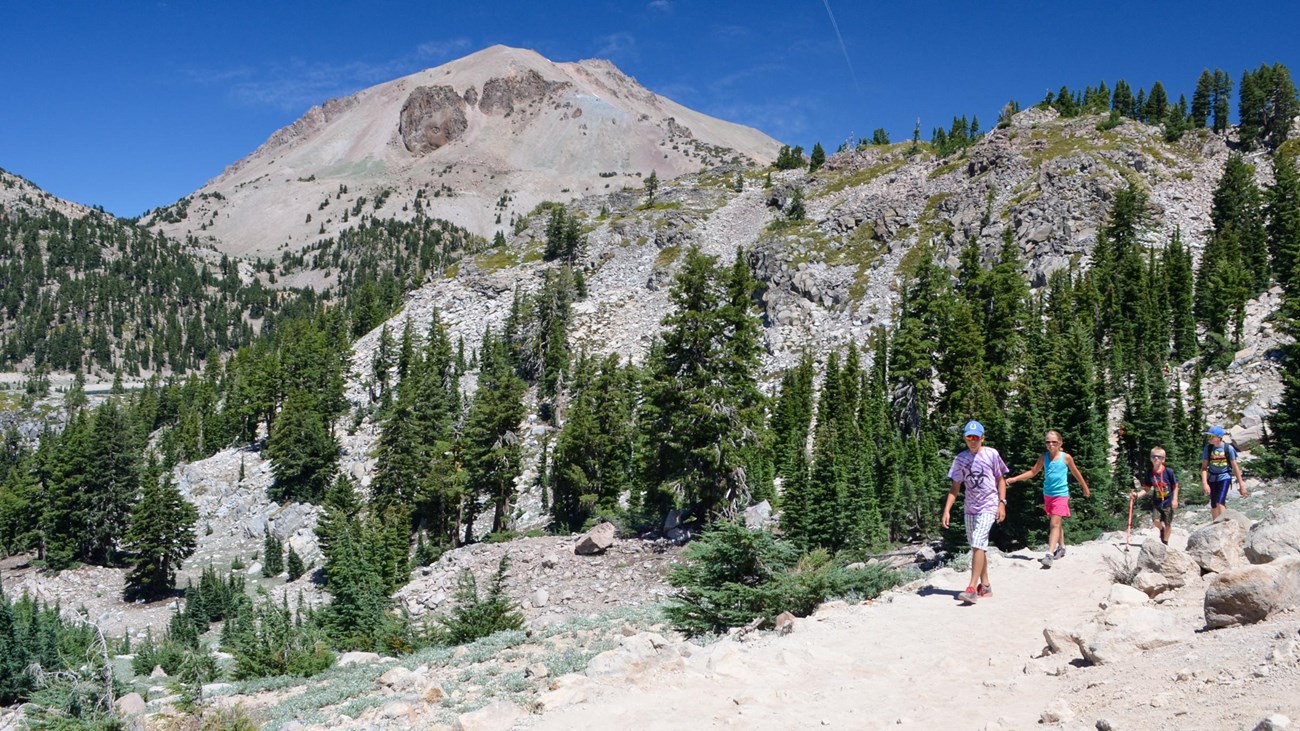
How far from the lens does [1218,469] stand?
13.5 meters

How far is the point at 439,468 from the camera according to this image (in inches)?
1853

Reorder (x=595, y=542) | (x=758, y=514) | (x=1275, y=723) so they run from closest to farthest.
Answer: (x=1275, y=723), (x=595, y=542), (x=758, y=514)

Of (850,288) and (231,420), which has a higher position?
(850,288)

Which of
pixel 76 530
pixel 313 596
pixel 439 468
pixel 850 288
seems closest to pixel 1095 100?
pixel 850 288

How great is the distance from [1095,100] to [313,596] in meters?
123

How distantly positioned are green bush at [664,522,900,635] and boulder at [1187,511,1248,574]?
447 cm

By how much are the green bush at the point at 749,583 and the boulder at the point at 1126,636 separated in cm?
483

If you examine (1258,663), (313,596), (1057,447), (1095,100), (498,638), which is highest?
(1095,100)

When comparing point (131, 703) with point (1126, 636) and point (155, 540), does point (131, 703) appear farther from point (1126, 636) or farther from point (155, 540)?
point (155, 540)

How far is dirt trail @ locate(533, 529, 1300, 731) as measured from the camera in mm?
5855

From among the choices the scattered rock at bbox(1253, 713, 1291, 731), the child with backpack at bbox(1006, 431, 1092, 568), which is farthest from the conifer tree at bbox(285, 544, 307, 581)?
the scattered rock at bbox(1253, 713, 1291, 731)

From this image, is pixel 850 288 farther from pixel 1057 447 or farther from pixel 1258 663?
pixel 1258 663

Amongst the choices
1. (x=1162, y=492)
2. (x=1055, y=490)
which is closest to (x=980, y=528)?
(x=1055, y=490)

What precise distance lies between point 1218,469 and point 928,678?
9.77m
